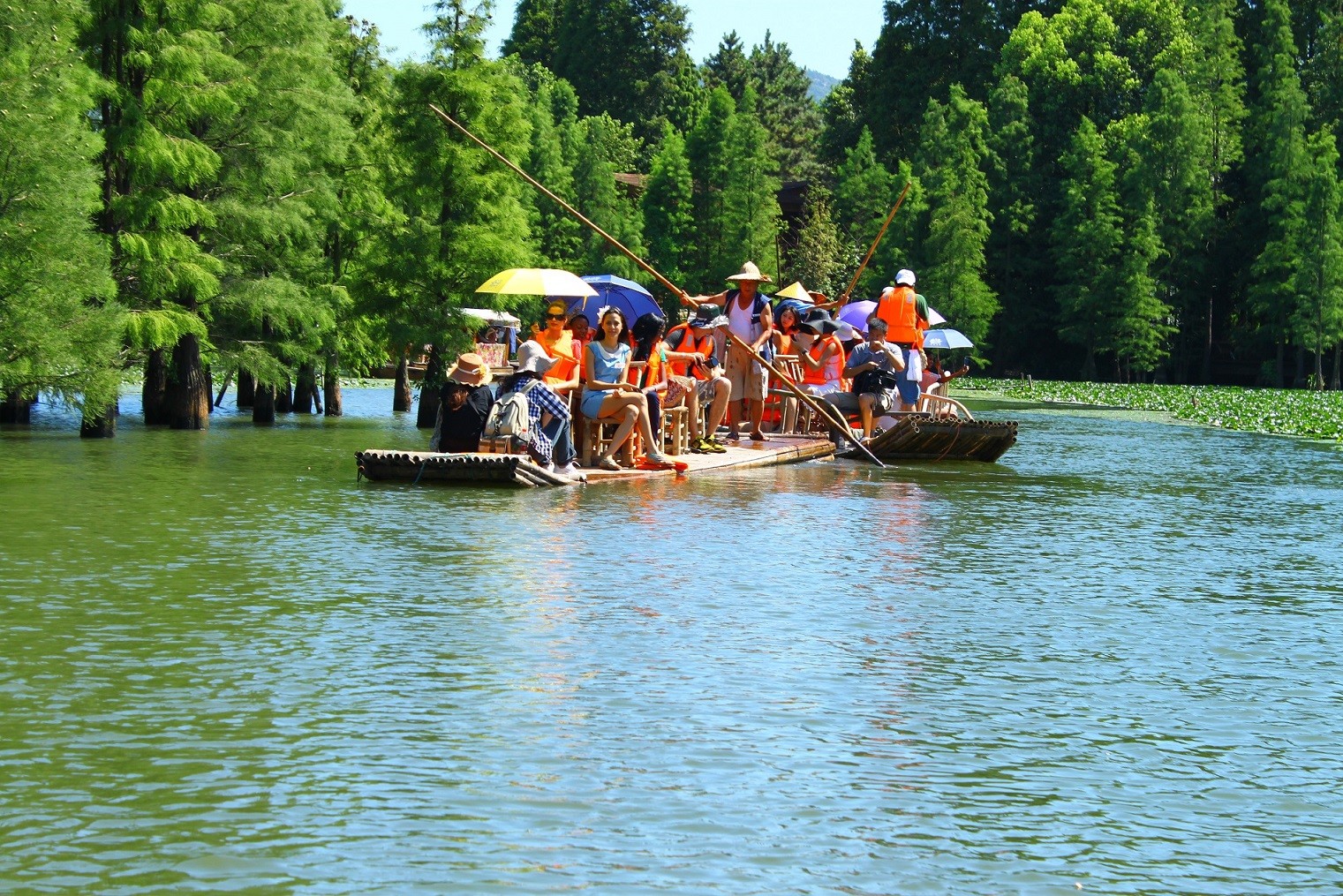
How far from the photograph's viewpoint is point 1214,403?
53625 millimetres

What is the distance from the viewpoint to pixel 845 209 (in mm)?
89562

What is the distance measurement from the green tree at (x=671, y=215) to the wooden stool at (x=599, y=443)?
63739mm

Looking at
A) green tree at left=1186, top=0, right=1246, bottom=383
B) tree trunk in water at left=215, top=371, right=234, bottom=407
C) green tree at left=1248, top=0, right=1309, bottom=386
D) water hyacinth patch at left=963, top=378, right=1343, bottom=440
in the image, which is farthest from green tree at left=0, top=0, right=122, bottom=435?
green tree at left=1186, top=0, right=1246, bottom=383

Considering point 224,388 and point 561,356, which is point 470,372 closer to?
point 561,356

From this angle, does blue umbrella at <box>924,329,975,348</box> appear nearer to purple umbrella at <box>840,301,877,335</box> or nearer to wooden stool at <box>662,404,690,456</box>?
purple umbrella at <box>840,301,877,335</box>

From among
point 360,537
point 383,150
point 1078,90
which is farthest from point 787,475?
point 1078,90

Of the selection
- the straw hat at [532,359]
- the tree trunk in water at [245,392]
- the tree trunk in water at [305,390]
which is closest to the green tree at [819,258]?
the tree trunk in water at [245,392]

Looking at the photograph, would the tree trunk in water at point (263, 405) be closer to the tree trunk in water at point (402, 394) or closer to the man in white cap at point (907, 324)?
the tree trunk in water at point (402, 394)

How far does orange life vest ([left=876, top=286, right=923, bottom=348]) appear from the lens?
84.9ft

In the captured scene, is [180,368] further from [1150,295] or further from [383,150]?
[1150,295]

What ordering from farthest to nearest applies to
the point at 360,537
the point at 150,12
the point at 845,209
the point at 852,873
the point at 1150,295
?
the point at 845,209
the point at 1150,295
the point at 150,12
the point at 360,537
the point at 852,873

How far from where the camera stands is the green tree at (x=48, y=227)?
2698cm

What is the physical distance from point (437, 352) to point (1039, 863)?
34280 millimetres

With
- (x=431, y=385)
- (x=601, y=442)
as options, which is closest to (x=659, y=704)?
(x=601, y=442)
